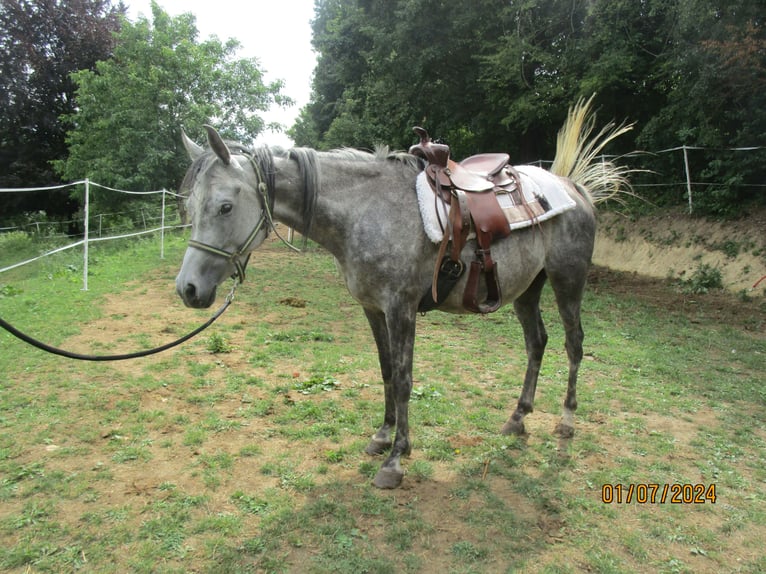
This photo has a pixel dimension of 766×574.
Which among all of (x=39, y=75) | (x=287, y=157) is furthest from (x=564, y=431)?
(x=39, y=75)

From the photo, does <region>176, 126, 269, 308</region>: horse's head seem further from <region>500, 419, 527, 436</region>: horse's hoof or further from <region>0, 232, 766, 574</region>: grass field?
<region>500, 419, 527, 436</region>: horse's hoof

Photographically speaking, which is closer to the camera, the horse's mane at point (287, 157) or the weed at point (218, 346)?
the horse's mane at point (287, 157)

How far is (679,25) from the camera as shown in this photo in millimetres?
9086

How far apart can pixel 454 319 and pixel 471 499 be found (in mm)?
4596

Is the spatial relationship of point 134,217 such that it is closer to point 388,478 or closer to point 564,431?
point 388,478

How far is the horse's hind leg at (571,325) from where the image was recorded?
3422 millimetres

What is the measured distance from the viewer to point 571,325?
11.5 ft

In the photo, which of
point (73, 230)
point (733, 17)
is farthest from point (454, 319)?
point (73, 230)

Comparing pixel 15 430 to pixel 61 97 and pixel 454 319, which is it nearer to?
pixel 454 319

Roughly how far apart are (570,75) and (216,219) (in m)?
12.5
